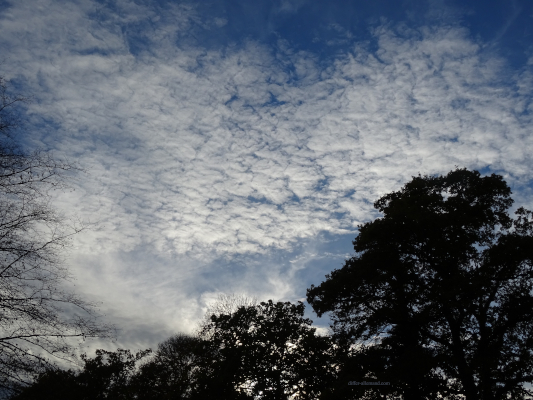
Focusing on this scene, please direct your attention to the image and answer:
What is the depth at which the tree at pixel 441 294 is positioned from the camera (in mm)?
14039

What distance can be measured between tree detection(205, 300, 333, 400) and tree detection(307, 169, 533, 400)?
5846mm

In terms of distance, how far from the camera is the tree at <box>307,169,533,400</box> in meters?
14.0

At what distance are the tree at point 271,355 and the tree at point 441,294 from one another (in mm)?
5846

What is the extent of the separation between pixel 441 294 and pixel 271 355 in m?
12.3

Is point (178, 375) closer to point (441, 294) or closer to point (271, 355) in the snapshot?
point (271, 355)

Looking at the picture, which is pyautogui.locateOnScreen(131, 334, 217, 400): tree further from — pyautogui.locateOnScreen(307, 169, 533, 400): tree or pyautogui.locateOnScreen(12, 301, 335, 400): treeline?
pyautogui.locateOnScreen(307, 169, 533, 400): tree

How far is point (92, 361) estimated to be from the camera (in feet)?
109

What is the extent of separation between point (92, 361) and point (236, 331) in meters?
17.6

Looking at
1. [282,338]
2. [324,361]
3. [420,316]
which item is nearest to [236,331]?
[282,338]

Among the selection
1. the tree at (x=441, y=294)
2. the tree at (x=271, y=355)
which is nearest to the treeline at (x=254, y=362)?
the tree at (x=271, y=355)

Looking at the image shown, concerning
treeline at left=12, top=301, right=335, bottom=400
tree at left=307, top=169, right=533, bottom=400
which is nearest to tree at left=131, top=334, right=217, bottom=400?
treeline at left=12, top=301, right=335, bottom=400

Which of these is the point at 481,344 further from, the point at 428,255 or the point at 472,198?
the point at 472,198

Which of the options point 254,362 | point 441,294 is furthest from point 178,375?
point 441,294

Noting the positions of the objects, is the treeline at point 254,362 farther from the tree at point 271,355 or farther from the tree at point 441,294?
the tree at point 441,294
